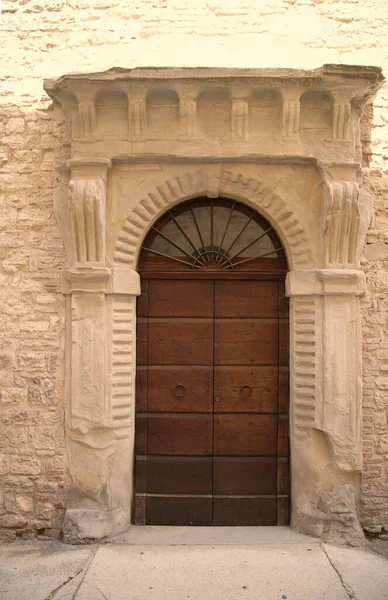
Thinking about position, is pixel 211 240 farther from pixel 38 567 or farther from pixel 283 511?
pixel 38 567

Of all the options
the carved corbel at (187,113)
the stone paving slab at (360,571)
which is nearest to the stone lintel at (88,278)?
the carved corbel at (187,113)

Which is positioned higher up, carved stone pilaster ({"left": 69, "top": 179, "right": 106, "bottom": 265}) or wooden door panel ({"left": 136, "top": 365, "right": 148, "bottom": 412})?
carved stone pilaster ({"left": 69, "top": 179, "right": 106, "bottom": 265})

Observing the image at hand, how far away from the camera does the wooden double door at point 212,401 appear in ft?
13.6

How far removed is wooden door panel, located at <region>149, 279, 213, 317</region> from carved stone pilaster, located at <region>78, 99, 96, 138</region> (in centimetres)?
134

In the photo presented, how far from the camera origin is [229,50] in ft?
13.7

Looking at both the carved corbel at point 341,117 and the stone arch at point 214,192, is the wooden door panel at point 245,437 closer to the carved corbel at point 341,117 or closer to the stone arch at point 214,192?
the stone arch at point 214,192

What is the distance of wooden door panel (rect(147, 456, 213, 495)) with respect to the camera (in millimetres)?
4145

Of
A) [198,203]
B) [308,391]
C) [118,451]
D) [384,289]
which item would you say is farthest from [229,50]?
[118,451]

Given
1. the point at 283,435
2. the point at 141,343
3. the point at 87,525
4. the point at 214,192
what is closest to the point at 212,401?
the point at 283,435

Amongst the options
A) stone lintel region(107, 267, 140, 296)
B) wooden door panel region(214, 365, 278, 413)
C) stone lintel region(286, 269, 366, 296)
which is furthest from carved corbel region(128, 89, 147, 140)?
wooden door panel region(214, 365, 278, 413)

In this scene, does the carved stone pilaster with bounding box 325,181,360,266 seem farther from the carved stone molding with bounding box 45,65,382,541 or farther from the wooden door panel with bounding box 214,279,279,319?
the wooden door panel with bounding box 214,279,279,319

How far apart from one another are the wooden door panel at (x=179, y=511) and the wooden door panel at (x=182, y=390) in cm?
76

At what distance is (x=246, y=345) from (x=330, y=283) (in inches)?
34.7

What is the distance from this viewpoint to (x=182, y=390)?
4.18 m
